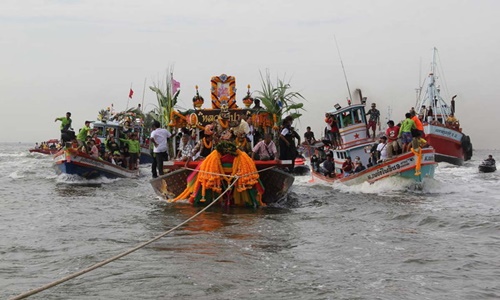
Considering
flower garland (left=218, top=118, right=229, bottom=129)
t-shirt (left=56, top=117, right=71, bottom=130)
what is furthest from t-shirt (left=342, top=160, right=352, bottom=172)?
t-shirt (left=56, top=117, right=71, bottom=130)

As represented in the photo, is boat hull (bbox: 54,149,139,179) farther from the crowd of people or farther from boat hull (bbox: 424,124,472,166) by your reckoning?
boat hull (bbox: 424,124,472,166)

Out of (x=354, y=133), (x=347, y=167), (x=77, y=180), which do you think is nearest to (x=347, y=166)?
(x=347, y=167)

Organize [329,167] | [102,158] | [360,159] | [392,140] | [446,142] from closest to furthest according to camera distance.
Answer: [392,140] < [360,159] < [329,167] < [102,158] < [446,142]

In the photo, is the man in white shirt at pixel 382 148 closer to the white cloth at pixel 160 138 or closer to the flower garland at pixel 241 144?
the flower garland at pixel 241 144

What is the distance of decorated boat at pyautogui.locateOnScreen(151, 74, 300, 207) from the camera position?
13.7 metres

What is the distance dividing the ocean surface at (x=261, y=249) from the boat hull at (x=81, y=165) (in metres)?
6.50

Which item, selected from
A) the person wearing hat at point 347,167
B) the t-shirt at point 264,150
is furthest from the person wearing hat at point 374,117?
the t-shirt at point 264,150

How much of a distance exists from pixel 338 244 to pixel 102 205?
26.3 feet

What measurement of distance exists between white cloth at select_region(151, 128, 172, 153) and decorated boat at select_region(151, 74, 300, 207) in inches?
10.0

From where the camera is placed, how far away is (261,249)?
9.29 meters

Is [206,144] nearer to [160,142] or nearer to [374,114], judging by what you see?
[160,142]

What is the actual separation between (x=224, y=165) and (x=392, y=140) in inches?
319

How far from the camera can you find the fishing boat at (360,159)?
61.9 ft

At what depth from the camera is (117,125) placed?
31953 mm
